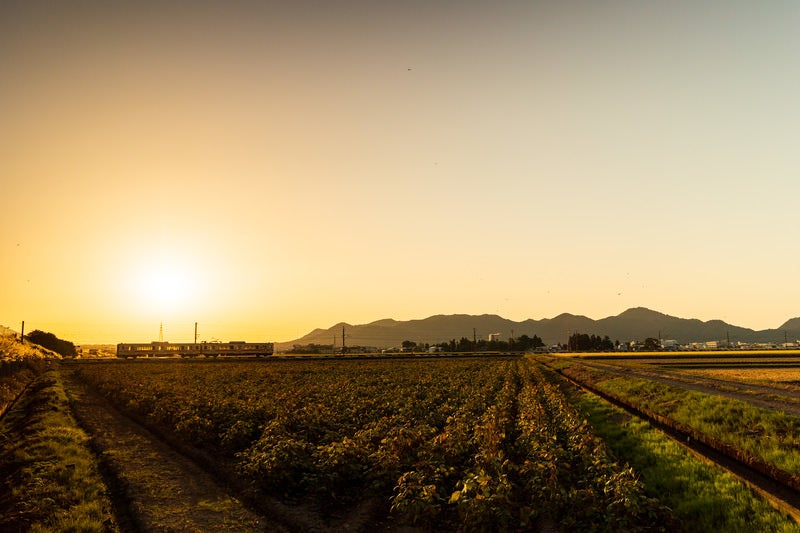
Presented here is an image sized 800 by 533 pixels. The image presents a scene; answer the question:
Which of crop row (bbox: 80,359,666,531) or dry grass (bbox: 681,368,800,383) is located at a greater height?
crop row (bbox: 80,359,666,531)

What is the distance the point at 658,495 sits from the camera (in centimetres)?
1502

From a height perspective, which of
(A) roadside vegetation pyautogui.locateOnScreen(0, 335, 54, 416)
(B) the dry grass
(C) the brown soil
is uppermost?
(A) roadside vegetation pyautogui.locateOnScreen(0, 335, 54, 416)

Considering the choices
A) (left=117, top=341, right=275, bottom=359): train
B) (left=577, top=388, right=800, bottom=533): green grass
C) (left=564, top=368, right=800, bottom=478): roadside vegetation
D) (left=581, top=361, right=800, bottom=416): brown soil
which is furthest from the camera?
(left=117, top=341, right=275, bottom=359): train

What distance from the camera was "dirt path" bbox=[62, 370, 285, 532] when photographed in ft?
44.3

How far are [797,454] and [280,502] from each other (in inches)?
667

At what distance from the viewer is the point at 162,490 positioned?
16359 millimetres

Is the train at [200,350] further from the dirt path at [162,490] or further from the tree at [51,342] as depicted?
→ the dirt path at [162,490]

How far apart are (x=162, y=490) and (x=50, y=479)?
3.79 m

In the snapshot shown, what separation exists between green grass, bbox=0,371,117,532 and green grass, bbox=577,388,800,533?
15.3 m

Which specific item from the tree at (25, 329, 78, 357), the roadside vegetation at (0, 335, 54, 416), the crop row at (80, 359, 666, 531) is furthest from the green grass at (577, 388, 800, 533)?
the tree at (25, 329, 78, 357)

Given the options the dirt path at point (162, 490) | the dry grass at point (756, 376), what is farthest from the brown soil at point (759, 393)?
the dirt path at point (162, 490)

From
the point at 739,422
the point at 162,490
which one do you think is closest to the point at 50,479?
the point at 162,490

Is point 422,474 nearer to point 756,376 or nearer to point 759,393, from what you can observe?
point 759,393

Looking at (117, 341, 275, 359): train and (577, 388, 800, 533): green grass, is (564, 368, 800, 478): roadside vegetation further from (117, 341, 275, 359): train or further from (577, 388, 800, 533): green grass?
(117, 341, 275, 359): train
